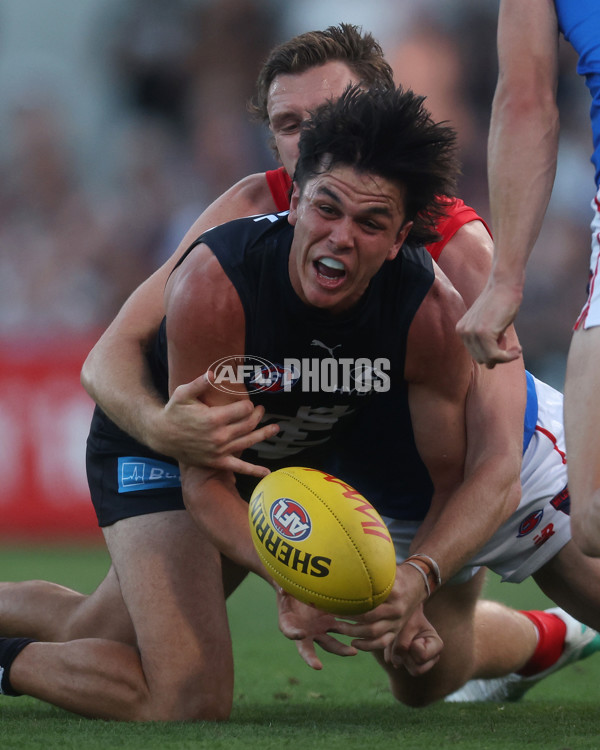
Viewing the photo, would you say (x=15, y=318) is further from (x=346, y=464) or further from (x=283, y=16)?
(x=346, y=464)

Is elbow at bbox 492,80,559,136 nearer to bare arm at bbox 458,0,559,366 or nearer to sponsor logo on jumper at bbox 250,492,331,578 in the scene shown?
bare arm at bbox 458,0,559,366

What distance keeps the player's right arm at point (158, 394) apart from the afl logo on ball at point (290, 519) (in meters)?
0.36

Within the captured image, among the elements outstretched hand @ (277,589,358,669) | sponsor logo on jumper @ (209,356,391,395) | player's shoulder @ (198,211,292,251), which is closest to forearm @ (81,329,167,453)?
sponsor logo on jumper @ (209,356,391,395)

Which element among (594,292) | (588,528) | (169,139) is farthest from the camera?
(169,139)

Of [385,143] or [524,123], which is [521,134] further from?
[385,143]

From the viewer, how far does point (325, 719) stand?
12.6 feet

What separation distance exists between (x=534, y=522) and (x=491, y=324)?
1448mm

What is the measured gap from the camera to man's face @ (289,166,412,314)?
139 inches

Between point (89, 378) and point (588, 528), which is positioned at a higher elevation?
point (89, 378)

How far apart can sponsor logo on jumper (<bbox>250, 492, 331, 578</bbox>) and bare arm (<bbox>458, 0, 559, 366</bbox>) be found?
796 millimetres

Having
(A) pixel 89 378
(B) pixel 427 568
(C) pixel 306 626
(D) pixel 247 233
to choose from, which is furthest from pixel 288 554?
(A) pixel 89 378

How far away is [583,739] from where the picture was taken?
10.6 feet

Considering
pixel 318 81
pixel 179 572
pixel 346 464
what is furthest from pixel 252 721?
pixel 318 81

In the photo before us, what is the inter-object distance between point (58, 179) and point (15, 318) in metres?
1.50
